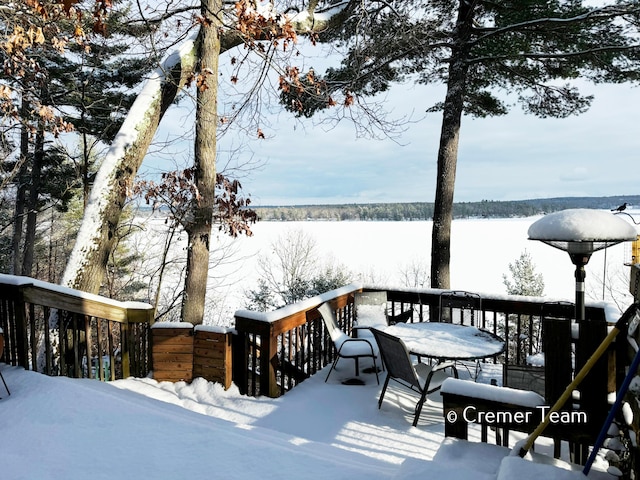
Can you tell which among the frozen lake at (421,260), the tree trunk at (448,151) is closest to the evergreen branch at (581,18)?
the tree trunk at (448,151)

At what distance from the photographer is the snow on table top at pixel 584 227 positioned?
276 cm

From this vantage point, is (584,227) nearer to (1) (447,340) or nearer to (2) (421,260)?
(1) (447,340)

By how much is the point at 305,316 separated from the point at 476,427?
196cm

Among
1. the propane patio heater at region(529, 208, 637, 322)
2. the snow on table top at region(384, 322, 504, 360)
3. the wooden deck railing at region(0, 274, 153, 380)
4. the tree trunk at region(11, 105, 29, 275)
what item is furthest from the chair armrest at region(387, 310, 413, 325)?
the tree trunk at region(11, 105, 29, 275)

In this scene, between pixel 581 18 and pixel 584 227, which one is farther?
pixel 581 18

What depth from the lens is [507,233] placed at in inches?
1316

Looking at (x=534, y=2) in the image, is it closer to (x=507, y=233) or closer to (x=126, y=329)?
(x=126, y=329)

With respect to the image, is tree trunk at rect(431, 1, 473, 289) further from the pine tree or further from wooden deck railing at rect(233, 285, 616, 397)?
the pine tree

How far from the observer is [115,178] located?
17.5 feet

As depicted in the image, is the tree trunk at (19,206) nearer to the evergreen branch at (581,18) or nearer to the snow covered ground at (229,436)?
the snow covered ground at (229,436)

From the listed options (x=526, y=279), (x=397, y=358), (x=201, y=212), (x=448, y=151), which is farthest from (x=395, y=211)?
(x=397, y=358)

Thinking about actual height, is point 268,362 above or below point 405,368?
below

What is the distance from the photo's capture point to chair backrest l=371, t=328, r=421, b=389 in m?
3.38

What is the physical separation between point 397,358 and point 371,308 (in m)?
1.78
